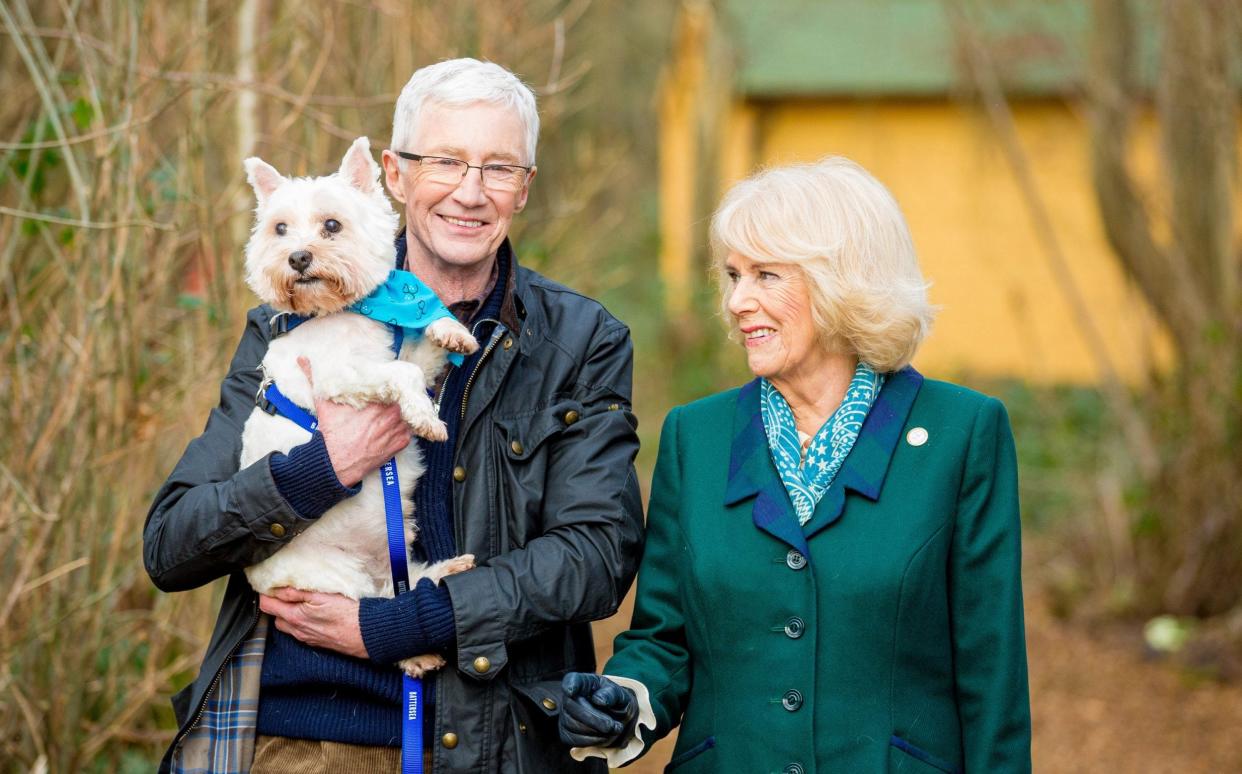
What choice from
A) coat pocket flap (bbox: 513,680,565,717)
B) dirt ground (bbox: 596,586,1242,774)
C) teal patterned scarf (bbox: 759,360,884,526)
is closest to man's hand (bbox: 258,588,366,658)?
coat pocket flap (bbox: 513,680,565,717)

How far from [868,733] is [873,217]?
1.23 meters

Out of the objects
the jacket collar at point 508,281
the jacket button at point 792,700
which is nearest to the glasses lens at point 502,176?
the jacket collar at point 508,281

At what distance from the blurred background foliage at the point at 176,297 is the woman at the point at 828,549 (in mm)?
630

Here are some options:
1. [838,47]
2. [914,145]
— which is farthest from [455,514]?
[838,47]

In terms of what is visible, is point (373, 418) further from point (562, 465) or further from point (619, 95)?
point (619, 95)

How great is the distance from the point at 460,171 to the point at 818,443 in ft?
3.59

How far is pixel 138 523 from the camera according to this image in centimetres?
517

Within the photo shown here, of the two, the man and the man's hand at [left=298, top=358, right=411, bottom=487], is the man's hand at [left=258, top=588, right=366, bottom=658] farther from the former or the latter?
the man's hand at [left=298, top=358, right=411, bottom=487]

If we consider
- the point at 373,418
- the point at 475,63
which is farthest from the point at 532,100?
the point at 373,418

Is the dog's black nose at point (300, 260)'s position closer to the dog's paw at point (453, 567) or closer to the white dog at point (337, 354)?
the white dog at point (337, 354)

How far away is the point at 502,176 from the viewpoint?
333 centimetres

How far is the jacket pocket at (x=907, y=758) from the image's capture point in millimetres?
3156

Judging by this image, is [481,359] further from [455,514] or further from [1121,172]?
[1121,172]

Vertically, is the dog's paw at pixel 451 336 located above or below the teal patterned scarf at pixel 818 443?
above
